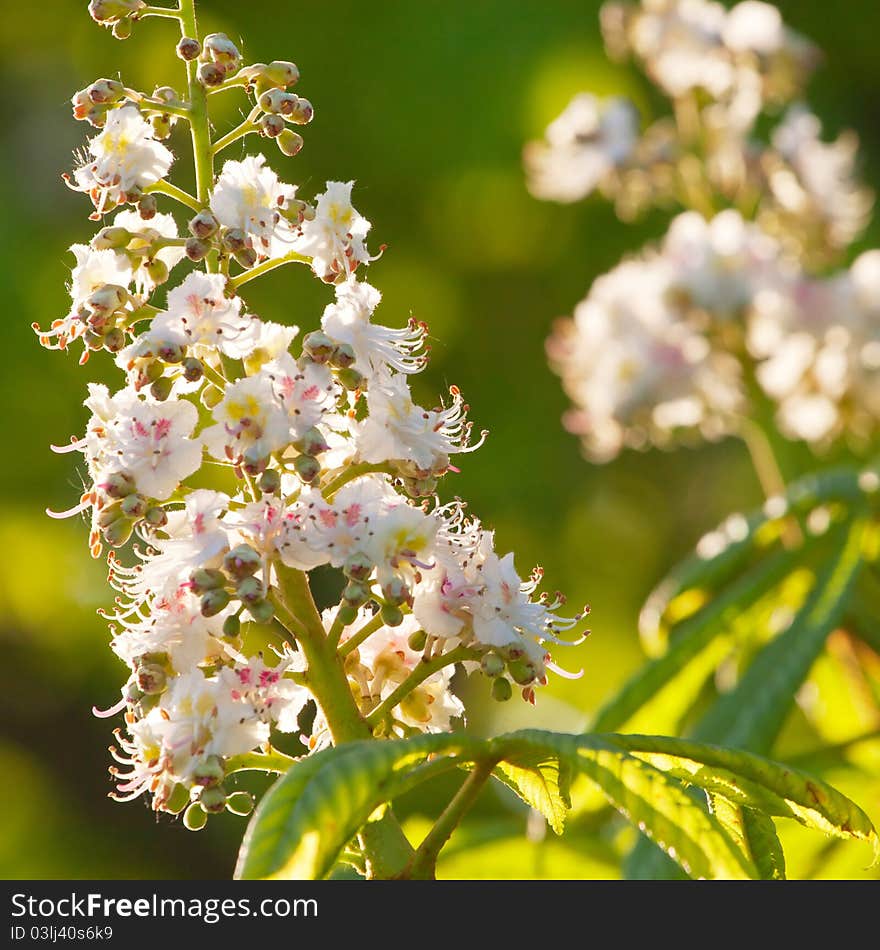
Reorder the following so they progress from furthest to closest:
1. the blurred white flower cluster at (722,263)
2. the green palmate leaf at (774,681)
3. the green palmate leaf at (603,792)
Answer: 1. the blurred white flower cluster at (722,263)
2. the green palmate leaf at (774,681)
3. the green palmate leaf at (603,792)

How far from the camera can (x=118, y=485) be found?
101 cm

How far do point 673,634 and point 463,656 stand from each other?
0.83 meters

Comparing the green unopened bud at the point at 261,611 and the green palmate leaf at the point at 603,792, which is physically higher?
the green unopened bud at the point at 261,611

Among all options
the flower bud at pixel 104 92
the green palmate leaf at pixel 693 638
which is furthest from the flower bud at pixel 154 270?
the green palmate leaf at pixel 693 638

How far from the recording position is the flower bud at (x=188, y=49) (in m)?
1.05

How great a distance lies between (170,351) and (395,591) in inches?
9.0

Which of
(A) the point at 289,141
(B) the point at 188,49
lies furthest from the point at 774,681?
(B) the point at 188,49

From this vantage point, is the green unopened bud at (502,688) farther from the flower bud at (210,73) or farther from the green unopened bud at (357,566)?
the flower bud at (210,73)

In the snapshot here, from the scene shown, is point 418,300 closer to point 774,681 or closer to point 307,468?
point 774,681

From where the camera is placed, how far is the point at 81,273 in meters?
1.07

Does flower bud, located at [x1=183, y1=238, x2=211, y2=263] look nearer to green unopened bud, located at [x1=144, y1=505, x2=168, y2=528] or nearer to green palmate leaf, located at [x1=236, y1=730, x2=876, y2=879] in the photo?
green unopened bud, located at [x1=144, y1=505, x2=168, y2=528]

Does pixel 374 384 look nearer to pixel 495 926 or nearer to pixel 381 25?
pixel 495 926

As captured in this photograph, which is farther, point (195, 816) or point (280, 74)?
point (280, 74)

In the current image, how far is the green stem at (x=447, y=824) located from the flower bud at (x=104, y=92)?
56 centimetres
